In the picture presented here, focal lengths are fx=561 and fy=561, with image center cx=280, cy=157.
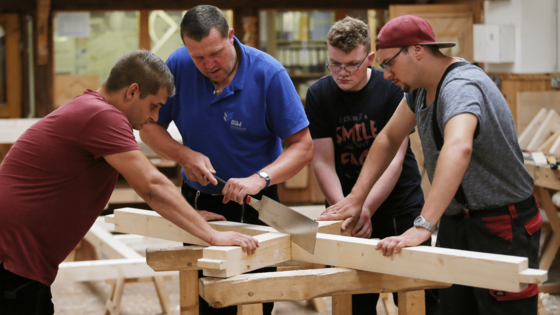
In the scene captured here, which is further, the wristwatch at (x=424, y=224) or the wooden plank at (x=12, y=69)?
the wooden plank at (x=12, y=69)

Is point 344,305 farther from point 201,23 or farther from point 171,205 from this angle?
point 201,23

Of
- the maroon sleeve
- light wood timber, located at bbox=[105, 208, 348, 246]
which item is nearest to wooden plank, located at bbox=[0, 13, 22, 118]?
light wood timber, located at bbox=[105, 208, 348, 246]

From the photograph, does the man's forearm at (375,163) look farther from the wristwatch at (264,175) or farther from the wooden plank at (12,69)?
the wooden plank at (12,69)

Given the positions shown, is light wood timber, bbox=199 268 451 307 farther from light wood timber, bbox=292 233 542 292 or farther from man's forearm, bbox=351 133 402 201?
man's forearm, bbox=351 133 402 201

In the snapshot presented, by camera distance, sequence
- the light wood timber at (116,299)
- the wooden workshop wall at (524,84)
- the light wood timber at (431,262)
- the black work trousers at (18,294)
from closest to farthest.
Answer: the light wood timber at (431,262) < the black work trousers at (18,294) < the light wood timber at (116,299) < the wooden workshop wall at (524,84)

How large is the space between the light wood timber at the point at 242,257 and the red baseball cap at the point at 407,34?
821mm

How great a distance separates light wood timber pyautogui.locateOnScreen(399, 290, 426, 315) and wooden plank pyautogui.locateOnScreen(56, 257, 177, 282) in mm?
2237

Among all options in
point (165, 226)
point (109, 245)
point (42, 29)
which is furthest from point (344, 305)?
point (42, 29)

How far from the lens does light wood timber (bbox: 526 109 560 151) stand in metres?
4.94

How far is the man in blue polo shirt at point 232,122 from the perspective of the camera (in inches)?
92.7

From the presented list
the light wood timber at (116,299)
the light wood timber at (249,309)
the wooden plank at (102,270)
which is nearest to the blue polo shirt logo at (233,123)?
the light wood timber at (249,309)

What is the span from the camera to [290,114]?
→ 2393mm

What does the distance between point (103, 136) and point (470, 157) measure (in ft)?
4.06

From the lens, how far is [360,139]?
8.80ft
